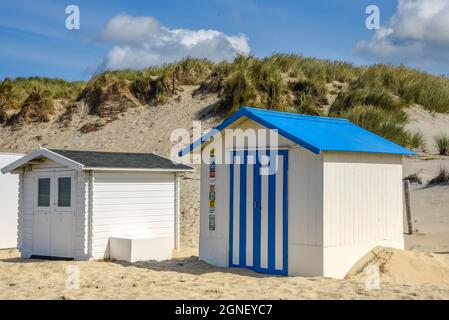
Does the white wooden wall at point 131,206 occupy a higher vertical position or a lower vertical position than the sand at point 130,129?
lower

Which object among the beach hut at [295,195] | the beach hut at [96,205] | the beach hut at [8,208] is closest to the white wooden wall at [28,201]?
the beach hut at [96,205]

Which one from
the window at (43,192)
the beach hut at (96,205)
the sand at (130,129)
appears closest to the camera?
the beach hut at (96,205)

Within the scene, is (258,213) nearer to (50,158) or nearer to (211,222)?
(211,222)

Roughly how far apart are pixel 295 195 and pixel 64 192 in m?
5.67

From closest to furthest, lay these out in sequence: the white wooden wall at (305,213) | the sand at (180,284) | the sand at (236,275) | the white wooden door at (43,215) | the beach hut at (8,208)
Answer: the sand at (180,284)
the sand at (236,275)
the white wooden wall at (305,213)
the white wooden door at (43,215)
the beach hut at (8,208)

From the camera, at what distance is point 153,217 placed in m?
14.9

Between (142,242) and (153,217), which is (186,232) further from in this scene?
(142,242)

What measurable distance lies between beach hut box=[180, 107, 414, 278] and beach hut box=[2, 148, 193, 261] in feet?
7.73

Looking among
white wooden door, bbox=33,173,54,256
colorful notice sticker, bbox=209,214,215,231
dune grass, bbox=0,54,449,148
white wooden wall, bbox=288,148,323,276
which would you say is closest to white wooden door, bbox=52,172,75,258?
white wooden door, bbox=33,173,54,256

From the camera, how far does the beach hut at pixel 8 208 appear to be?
17.0 m

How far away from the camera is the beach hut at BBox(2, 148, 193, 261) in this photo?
13.6 meters

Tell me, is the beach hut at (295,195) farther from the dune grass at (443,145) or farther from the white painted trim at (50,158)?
the dune grass at (443,145)

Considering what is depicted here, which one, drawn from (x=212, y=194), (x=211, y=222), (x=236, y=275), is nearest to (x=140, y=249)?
(x=211, y=222)
